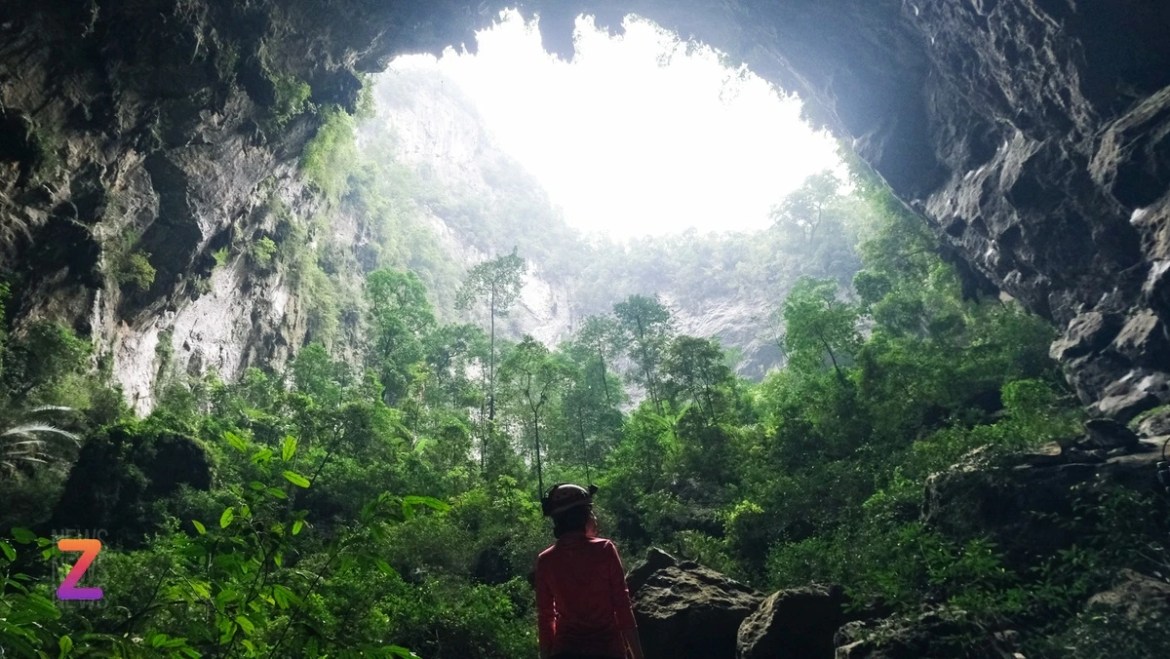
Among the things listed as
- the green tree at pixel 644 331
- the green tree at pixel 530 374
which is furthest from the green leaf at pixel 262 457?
the green tree at pixel 644 331

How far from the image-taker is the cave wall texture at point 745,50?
43.7 feet

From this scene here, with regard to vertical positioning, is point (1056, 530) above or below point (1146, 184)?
below

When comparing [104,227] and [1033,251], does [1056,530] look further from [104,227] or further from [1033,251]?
[104,227]

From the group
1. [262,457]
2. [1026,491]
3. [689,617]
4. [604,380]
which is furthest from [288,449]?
[604,380]

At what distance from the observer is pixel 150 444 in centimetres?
1435

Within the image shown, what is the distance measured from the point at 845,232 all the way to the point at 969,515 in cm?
5080

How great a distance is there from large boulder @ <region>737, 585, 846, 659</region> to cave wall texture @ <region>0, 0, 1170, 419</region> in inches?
428

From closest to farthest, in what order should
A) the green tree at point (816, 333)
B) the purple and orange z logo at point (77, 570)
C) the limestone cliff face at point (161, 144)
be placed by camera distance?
the purple and orange z logo at point (77, 570) < the limestone cliff face at point (161, 144) < the green tree at point (816, 333)

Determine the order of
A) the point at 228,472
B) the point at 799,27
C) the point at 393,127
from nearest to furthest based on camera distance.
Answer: the point at 228,472 → the point at 799,27 → the point at 393,127

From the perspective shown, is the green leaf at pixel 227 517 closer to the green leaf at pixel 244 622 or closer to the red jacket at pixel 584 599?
the green leaf at pixel 244 622

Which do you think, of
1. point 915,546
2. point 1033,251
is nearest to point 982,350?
point 1033,251

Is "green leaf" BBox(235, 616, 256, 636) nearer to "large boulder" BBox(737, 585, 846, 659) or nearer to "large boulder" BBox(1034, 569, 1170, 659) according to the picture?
"large boulder" BBox(1034, 569, 1170, 659)

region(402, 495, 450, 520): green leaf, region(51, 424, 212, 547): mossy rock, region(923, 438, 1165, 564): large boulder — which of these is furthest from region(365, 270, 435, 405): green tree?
region(402, 495, 450, 520): green leaf

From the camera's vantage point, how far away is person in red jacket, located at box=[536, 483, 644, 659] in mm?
3123
